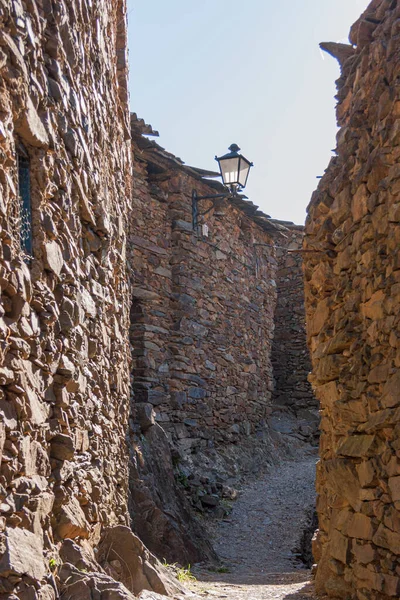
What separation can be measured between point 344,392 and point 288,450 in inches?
324

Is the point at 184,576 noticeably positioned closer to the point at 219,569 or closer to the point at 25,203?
the point at 219,569

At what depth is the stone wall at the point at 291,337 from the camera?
14.6 metres

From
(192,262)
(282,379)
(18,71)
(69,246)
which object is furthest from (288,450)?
(18,71)

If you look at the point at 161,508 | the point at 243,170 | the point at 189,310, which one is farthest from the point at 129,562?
the point at 243,170

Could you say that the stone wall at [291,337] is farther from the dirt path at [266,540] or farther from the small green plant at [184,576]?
the small green plant at [184,576]

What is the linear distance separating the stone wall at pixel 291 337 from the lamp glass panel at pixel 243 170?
5.71 m

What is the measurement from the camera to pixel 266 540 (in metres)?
7.96

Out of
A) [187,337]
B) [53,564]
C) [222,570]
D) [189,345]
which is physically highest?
[187,337]

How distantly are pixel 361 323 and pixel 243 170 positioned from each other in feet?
16.6

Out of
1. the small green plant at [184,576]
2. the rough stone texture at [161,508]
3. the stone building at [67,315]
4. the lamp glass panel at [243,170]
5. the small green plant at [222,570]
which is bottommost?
the small green plant at [222,570]

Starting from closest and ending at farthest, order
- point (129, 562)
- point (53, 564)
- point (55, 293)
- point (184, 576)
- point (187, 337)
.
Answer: point (53, 564) < point (55, 293) < point (129, 562) < point (184, 576) < point (187, 337)

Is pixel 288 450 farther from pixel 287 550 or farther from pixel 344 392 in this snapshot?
pixel 344 392

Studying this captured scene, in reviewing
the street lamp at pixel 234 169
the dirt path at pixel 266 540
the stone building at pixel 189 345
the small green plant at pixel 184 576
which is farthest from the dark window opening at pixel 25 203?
the street lamp at pixel 234 169

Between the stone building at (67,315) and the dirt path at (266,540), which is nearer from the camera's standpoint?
the stone building at (67,315)
